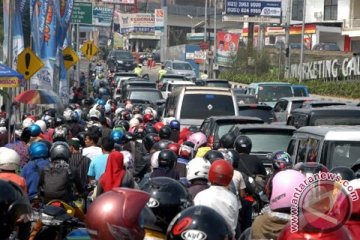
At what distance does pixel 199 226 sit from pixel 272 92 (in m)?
32.9

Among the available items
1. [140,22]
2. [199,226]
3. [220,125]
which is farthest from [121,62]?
[199,226]

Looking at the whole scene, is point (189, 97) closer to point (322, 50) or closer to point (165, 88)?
point (165, 88)

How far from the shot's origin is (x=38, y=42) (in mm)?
25719

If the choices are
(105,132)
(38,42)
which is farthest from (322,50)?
(105,132)

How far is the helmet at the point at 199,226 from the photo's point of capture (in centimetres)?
484

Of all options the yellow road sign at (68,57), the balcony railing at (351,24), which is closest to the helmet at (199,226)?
the yellow road sign at (68,57)

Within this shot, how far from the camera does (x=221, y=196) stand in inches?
309

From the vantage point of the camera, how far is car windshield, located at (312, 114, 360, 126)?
58.1 feet

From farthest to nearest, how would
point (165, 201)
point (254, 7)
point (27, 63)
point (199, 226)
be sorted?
point (254, 7)
point (27, 63)
point (165, 201)
point (199, 226)

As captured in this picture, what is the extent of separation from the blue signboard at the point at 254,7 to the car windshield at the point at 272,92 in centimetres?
3754

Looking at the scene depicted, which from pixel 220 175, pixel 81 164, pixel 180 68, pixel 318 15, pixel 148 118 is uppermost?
pixel 318 15

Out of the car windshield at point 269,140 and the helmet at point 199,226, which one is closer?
the helmet at point 199,226

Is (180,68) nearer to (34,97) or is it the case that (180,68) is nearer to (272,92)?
(272,92)

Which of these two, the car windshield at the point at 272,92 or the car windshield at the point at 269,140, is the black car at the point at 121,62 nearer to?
the car windshield at the point at 272,92
